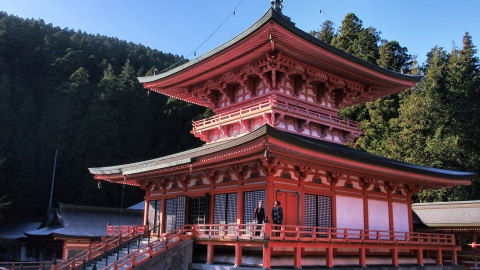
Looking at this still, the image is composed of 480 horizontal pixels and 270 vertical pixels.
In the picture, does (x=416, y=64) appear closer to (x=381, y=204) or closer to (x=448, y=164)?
(x=448, y=164)

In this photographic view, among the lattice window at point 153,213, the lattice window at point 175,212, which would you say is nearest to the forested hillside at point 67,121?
the lattice window at point 153,213

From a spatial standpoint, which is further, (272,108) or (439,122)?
(439,122)

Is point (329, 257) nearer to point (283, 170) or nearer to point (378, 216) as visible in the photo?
point (283, 170)

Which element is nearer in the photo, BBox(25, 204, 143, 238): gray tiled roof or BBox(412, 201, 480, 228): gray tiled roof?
BBox(412, 201, 480, 228): gray tiled roof

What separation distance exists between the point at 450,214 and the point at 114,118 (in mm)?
40382

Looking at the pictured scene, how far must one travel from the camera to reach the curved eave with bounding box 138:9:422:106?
47.7 ft

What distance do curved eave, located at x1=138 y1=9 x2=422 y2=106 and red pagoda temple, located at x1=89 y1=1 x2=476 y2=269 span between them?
0.17 feet

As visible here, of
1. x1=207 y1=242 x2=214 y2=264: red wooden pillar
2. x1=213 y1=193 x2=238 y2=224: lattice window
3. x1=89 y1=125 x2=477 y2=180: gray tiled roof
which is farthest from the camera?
x1=213 y1=193 x2=238 y2=224: lattice window

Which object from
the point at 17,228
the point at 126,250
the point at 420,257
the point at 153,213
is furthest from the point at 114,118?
the point at 420,257

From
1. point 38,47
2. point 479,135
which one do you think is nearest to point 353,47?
point 479,135

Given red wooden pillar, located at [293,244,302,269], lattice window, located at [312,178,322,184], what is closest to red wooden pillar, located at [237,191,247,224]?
red wooden pillar, located at [293,244,302,269]

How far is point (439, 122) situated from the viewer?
38.1 m

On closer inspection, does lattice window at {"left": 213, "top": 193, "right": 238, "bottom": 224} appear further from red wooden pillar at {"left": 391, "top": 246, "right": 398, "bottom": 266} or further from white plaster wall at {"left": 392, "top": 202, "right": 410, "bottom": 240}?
white plaster wall at {"left": 392, "top": 202, "right": 410, "bottom": 240}

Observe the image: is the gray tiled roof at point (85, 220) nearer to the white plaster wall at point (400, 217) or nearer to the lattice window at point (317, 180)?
the lattice window at point (317, 180)
